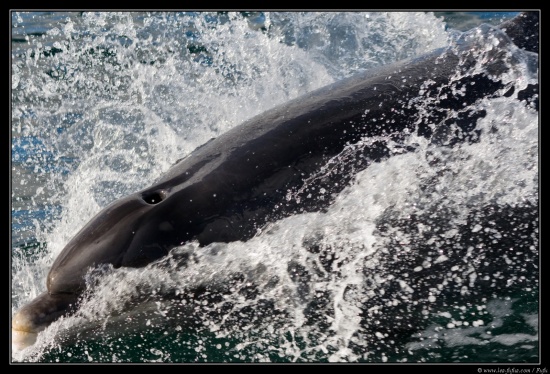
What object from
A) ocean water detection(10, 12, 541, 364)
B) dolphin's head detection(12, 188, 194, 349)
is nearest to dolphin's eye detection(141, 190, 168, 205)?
dolphin's head detection(12, 188, 194, 349)

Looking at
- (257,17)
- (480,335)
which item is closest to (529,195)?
(480,335)

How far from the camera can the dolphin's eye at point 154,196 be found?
175 inches

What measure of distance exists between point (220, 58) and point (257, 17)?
7.93 ft

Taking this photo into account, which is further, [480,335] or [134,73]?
[134,73]

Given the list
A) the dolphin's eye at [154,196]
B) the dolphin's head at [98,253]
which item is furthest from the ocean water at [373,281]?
the dolphin's eye at [154,196]

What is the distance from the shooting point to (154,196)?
4.47 meters

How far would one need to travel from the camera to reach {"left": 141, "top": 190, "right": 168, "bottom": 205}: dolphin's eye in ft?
14.6

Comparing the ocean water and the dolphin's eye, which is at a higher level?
the dolphin's eye

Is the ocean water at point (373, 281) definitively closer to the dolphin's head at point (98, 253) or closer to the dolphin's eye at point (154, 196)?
the dolphin's head at point (98, 253)

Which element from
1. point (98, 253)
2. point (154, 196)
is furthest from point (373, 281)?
point (98, 253)

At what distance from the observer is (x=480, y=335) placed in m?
4.70

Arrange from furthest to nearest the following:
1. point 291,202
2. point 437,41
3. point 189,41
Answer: point 189,41 < point 437,41 < point 291,202

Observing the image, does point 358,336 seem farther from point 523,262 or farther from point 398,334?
point 523,262

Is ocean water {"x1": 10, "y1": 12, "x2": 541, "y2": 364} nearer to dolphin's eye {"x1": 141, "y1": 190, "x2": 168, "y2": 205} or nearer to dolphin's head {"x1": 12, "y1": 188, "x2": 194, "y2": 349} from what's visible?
dolphin's head {"x1": 12, "y1": 188, "x2": 194, "y2": 349}
